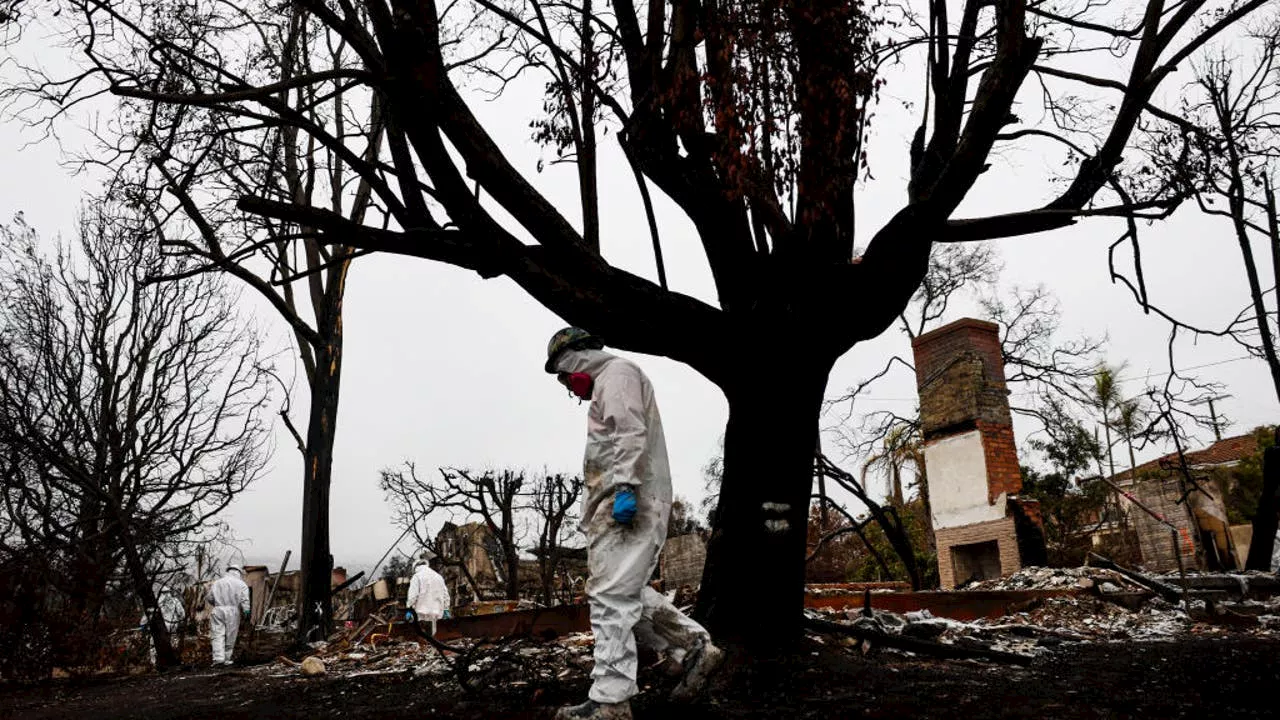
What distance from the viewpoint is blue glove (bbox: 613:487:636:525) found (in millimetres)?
4531

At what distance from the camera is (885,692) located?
16.8 ft

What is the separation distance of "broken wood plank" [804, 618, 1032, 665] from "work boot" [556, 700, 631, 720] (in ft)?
9.24

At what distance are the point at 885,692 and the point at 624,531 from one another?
5.72 ft

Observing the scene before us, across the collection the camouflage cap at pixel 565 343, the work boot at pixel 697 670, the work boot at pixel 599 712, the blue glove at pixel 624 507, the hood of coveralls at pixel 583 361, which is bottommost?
the work boot at pixel 599 712

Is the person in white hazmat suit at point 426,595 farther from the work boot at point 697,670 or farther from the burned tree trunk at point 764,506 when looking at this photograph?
the work boot at point 697,670

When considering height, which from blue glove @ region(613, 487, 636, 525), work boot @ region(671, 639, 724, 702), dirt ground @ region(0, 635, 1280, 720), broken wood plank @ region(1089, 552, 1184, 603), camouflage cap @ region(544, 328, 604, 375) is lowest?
dirt ground @ region(0, 635, 1280, 720)

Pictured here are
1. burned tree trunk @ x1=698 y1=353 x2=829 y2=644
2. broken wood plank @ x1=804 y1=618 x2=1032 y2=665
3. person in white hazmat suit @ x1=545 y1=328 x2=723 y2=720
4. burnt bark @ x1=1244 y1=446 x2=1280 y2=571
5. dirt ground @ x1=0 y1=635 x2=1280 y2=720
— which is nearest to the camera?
person in white hazmat suit @ x1=545 y1=328 x2=723 y2=720

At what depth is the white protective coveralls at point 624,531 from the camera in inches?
175

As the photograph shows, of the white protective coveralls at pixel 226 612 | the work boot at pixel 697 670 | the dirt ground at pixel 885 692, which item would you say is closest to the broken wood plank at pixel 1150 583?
the dirt ground at pixel 885 692

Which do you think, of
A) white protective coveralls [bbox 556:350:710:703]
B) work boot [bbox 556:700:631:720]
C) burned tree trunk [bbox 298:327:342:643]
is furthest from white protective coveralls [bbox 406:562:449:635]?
work boot [bbox 556:700:631:720]

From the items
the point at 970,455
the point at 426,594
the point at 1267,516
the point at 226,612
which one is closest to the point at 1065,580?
the point at 1267,516

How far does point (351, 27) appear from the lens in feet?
20.5

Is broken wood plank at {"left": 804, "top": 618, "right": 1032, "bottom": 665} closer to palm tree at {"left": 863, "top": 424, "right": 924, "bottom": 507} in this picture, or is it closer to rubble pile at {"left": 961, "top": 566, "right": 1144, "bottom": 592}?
rubble pile at {"left": 961, "top": 566, "right": 1144, "bottom": 592}

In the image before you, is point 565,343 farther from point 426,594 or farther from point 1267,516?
point 1267,516
